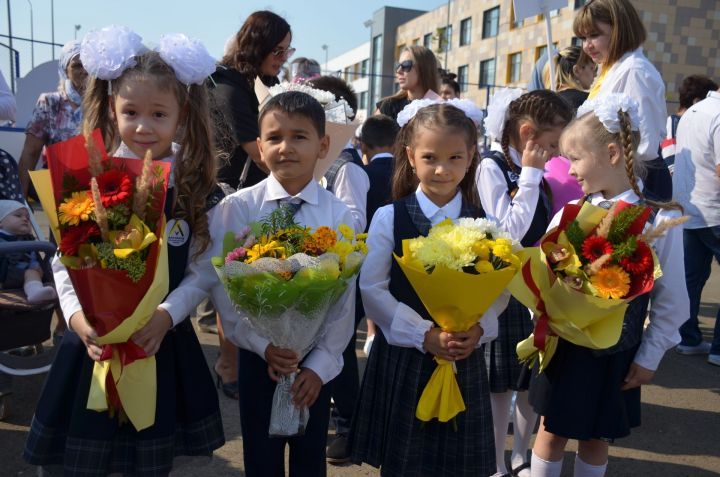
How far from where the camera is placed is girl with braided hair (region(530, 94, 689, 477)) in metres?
2.40

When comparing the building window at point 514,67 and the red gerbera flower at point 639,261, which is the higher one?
the building window at point 514,67

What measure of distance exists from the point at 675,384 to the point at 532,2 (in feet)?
10.4

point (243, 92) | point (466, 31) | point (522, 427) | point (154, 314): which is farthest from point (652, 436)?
point (466, 31)

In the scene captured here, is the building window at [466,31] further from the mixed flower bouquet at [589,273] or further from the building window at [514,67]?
the mixed flower bouquet at [589,273]

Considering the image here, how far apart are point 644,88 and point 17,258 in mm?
3892

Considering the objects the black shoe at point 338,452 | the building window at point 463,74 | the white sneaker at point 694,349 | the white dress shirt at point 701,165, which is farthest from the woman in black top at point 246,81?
the building window at point 463,74

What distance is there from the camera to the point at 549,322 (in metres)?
2.29

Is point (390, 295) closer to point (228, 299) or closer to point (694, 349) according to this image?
point (228, 299)

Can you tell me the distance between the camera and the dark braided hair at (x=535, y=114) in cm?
296

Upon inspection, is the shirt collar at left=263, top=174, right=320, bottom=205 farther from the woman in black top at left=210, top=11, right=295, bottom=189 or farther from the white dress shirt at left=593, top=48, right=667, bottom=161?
the white dress shirt at left=593, top=48, right=667, bottom=161

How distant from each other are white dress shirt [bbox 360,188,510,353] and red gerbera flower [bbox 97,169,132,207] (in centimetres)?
94

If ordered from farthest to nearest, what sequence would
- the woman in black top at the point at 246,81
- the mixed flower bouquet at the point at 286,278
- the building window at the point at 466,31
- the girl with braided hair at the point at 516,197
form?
the building window at the point at 466,31
the woman in black top at the point at 246,81
the girl with braided hair at the point at 516,197
the mixed flower bouquet at the point at 286,278

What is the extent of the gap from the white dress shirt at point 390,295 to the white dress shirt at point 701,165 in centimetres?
337

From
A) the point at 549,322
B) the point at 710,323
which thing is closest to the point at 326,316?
the point at 549,322
